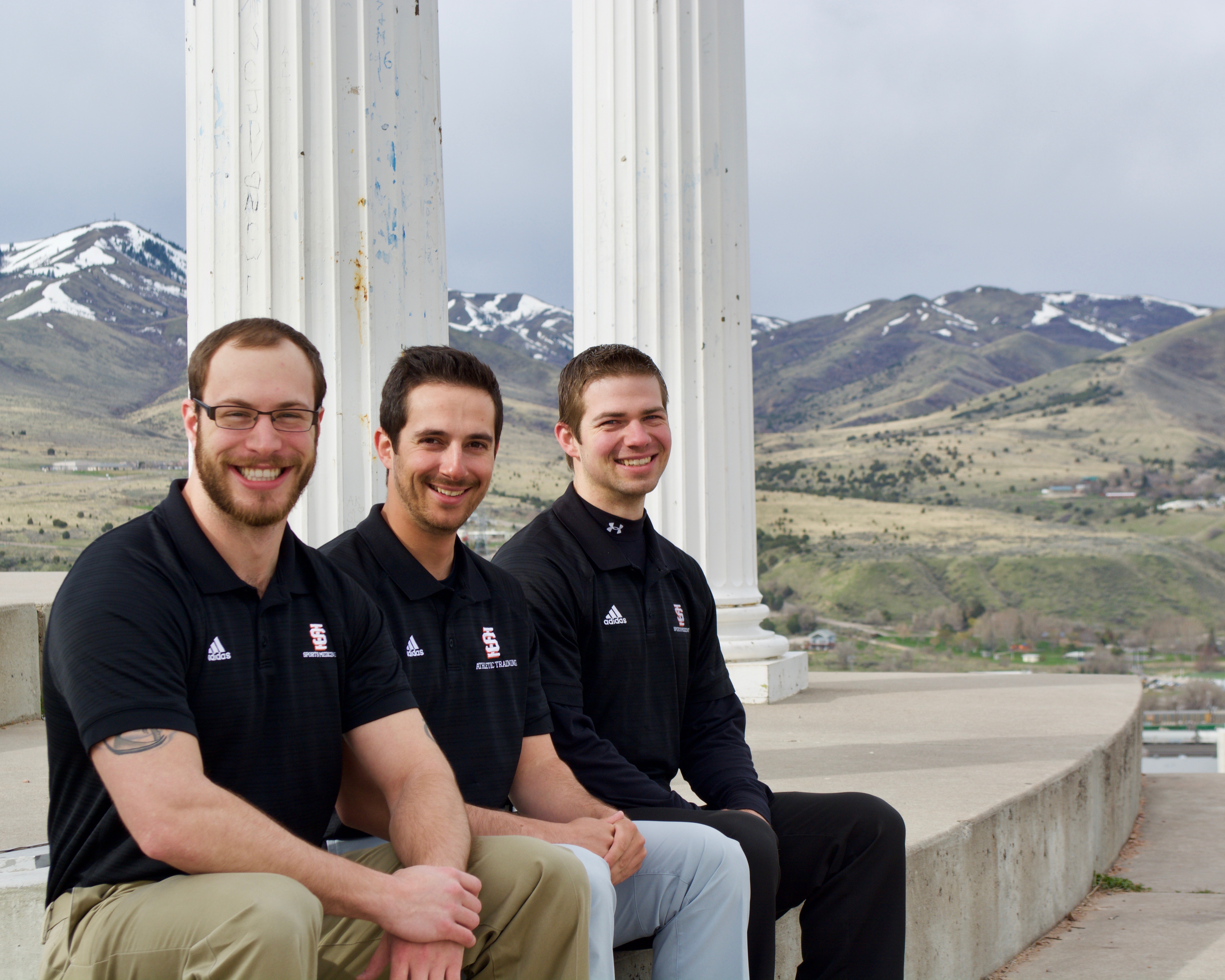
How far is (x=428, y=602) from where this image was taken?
3477mm

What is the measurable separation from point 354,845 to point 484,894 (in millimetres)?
550

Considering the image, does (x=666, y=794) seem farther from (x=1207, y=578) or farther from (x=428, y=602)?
(x=1207, y=578)

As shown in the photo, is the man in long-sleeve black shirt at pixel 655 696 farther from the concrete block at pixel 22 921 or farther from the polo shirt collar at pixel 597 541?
the concrete block at pixel 22 921

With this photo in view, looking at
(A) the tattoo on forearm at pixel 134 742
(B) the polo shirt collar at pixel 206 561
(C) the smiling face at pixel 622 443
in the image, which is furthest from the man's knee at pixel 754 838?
(A) the tattoo on forearm at pixel 134 742

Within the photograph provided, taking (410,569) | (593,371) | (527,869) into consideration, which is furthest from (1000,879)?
(410,569)

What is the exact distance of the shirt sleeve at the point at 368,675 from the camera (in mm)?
3037

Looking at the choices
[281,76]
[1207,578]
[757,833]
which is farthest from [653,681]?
[1207,578]

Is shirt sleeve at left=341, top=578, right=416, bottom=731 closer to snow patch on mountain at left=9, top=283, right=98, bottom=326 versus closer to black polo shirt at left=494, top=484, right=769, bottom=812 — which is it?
black polo shirt at left=494, top=484, right=769, bottom=812

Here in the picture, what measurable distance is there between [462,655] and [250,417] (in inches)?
36.7

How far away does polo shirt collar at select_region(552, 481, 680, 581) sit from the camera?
4086 mm

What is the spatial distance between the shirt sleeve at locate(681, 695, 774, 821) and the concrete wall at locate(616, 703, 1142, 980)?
579 mm

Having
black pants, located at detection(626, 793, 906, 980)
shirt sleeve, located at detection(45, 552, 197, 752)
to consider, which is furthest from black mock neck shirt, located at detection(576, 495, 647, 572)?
shirt sleeve, located at detection(45, 552, 197, 752)

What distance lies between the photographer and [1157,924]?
6234 mm

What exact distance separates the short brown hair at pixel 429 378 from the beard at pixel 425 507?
0.48 ft
